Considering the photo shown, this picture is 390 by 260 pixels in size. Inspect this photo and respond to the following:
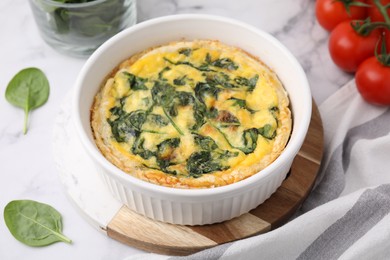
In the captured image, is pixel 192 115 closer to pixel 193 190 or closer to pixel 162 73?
pixel 162 73

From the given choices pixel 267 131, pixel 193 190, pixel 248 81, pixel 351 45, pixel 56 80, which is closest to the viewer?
pixel 193 190

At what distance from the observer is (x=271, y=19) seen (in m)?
4.48

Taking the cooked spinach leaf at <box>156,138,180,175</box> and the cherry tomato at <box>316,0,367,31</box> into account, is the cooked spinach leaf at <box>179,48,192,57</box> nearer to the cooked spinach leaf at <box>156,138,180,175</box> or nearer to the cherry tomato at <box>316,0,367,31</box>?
the cooked spinach leaf at <box>156,138,180,175</box>

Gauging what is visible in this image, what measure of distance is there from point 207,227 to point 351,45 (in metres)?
1.42

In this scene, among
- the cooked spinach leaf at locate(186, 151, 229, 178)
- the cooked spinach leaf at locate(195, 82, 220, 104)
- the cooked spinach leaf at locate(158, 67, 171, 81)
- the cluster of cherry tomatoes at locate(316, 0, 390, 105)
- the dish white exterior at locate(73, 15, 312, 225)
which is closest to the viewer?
the dish white exterior at locate(73, 15, 312, 225)

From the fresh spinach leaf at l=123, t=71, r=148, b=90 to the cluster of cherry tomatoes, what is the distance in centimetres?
121

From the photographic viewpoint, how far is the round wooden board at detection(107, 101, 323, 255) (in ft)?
10.9

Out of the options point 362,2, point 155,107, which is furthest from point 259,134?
point 362,2

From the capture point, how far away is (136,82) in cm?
362

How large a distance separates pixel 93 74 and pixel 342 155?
4.53 ft

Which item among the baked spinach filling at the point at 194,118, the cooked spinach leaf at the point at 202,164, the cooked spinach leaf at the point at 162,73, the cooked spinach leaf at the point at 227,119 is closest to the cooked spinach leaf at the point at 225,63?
the baked spinach filling at the point at 194,118

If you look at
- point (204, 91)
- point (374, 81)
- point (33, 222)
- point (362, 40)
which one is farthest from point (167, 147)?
point (362, 40)

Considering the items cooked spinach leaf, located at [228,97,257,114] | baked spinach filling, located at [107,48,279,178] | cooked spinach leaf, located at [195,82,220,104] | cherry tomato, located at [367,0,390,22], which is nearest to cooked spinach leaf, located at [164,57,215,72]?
baked spinach filling, located at [107,48,279,178]

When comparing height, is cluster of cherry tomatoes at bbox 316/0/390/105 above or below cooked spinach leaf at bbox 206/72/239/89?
below
